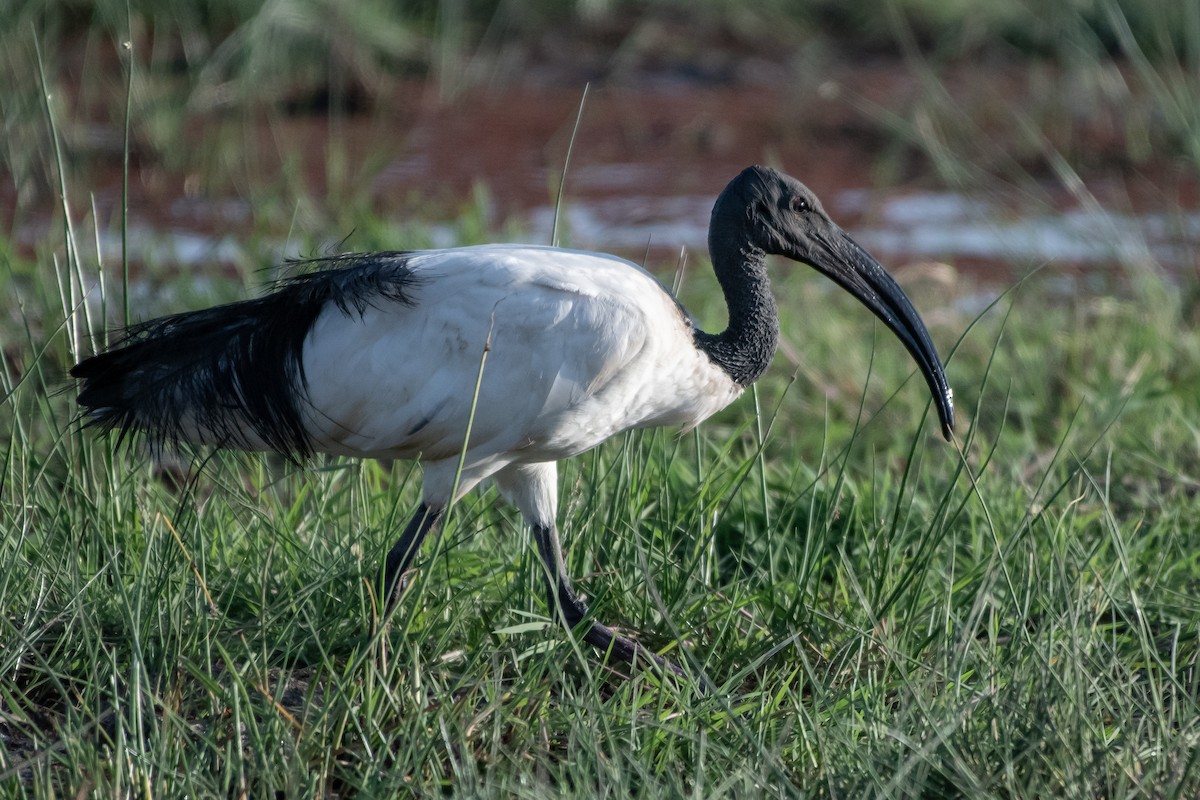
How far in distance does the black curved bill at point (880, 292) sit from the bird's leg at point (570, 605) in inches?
32.8

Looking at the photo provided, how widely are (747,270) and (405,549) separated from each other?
940 mm

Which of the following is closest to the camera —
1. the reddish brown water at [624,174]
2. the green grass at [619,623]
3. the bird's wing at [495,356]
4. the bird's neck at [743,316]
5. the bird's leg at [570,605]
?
the green grass at [619,623]

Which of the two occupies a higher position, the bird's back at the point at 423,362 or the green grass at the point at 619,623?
the bird's back at the point at 423,362

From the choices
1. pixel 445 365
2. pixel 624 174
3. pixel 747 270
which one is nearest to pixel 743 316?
pixel 747 270

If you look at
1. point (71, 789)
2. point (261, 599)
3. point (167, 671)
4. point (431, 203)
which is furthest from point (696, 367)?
point (431, 203)

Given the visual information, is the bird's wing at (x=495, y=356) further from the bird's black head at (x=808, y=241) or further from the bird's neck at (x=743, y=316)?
the bird's black head at (x=808, y=241)

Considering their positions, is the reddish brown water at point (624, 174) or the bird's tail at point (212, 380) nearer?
the bird's tail at point (212, 380)

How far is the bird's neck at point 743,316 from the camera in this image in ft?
10.9

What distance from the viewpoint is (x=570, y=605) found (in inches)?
132

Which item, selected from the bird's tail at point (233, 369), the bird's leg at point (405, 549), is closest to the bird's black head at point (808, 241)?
the bird's tail at point (233, 369)

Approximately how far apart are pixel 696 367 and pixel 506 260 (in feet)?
1.48

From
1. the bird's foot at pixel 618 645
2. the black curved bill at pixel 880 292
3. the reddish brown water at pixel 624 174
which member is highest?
the black curved bill at pixel 880 292

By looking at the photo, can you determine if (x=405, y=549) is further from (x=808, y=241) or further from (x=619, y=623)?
(x=808, y=241)

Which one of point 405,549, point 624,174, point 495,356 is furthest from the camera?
point 624,174
